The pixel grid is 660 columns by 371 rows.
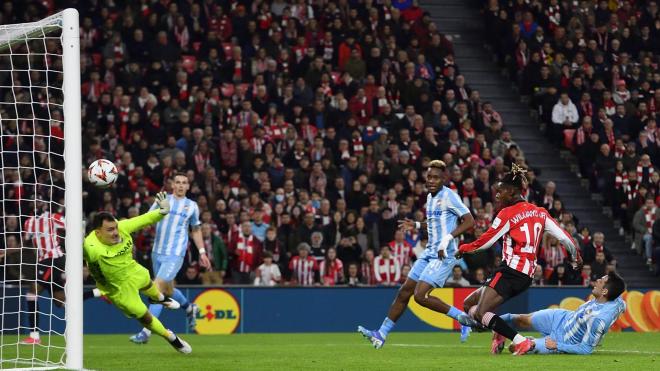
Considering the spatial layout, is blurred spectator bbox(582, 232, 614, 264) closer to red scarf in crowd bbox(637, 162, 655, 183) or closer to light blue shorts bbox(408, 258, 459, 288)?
red scarf in crowd bbox(637, 162, 655, 183)

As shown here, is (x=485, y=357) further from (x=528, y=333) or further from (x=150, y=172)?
(x=150, y=172)

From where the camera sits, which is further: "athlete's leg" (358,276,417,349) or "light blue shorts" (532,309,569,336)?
"athlete's leg" (358,276,417,349)

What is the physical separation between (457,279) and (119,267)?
10492 mm

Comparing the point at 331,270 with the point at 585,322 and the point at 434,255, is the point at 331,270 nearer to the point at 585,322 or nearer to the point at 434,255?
the point at 434,255

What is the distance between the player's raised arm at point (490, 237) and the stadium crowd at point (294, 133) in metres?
9.49

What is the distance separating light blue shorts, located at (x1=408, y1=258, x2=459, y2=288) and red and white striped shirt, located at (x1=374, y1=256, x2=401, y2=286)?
7618 mm

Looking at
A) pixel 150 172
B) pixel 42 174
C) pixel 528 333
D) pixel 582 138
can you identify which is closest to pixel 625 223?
pixel 582 138

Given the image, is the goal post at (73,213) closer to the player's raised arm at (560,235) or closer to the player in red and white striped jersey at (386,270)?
the player's raised arm at (560,235)

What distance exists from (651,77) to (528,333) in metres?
12.2

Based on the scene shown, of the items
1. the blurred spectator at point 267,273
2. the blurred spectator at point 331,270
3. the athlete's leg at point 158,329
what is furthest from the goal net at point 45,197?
the blurred spectator at point 331,270

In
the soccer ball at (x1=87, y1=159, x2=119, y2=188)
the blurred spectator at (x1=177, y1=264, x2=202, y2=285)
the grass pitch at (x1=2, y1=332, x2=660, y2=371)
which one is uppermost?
the soccer ball at (x1=87, y1=159, x2=119, y2=188)

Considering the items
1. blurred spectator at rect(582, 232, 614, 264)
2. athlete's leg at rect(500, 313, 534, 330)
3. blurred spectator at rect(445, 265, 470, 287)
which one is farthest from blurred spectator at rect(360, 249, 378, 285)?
athlete's leg at rect(500, 313, 534, 330)

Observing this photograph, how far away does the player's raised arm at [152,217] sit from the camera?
1266cm

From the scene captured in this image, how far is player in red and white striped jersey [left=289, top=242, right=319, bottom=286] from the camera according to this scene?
22.7 meters
